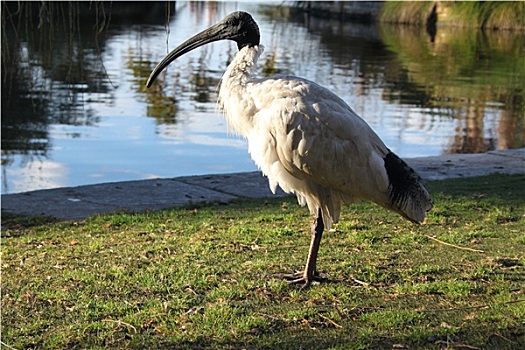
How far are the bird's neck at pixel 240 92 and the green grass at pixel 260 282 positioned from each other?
100 centimetres

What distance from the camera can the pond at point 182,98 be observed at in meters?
12.3

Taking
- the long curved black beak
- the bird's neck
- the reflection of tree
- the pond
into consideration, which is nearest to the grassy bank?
the reflection of tree

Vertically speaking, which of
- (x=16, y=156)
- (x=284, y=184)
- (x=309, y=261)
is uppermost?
A: (x=284, y=184)

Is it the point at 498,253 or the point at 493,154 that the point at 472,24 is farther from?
the point at 498,253

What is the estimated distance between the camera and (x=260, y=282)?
5.69m

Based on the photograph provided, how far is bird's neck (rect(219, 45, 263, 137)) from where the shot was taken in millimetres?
5750

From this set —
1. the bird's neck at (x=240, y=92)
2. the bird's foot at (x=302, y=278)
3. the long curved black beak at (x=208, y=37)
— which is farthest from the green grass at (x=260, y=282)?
the long curved black beak at (x=208, y=37)

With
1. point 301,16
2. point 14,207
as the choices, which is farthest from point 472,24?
point 14,207

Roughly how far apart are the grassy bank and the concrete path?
84.8ft

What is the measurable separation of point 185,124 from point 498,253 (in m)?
10.5

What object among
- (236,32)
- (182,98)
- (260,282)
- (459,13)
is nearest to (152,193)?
(236,32)

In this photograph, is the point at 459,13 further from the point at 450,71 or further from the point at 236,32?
the point at 236,32

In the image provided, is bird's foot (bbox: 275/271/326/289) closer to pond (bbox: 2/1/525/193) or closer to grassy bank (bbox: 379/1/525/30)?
pond (bbox: 2/1/525/193)

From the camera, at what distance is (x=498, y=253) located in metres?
6.44
